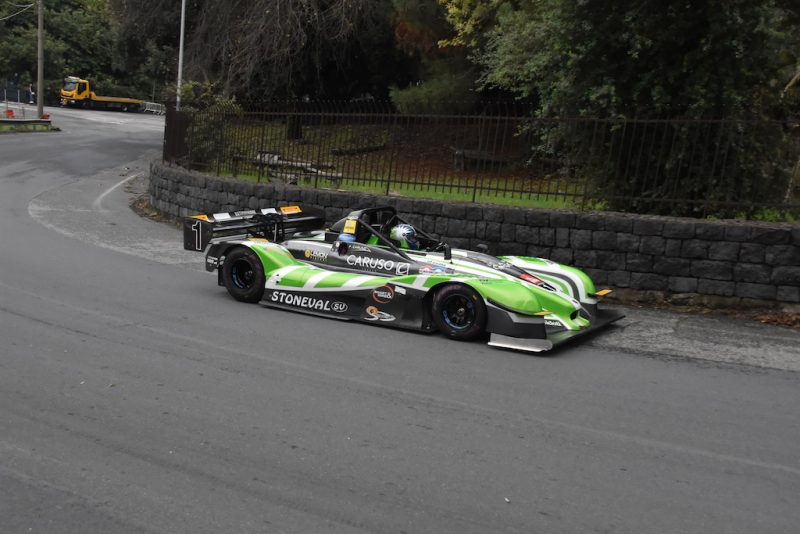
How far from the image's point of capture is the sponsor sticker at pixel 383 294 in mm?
8789

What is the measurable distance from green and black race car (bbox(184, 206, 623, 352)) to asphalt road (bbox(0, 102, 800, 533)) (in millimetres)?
249

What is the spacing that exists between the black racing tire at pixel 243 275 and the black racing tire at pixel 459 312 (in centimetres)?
247

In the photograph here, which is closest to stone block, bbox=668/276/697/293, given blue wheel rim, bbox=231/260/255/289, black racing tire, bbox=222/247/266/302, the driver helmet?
the driver helmet

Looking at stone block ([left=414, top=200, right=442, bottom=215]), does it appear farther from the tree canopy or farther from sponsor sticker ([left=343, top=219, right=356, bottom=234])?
sponsor sticker ([left=343, top=219, right=356, bottom=234])

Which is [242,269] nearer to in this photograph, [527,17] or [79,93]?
[527,17]

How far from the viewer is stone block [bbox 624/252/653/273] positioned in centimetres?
1102

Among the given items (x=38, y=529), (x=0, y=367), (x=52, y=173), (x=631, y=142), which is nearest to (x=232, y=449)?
(x=38, y=529)

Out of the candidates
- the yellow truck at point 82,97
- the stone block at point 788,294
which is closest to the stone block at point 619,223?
the stone block at point 788,294

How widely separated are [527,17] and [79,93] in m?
55.9

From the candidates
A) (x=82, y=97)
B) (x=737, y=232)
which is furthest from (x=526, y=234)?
(x=82, y=97)

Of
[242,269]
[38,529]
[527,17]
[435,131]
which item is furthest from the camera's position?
[527,17]

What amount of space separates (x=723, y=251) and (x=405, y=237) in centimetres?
431

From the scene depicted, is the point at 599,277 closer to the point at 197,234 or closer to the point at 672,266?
the point at 672,266

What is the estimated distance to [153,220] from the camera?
1775 cm
